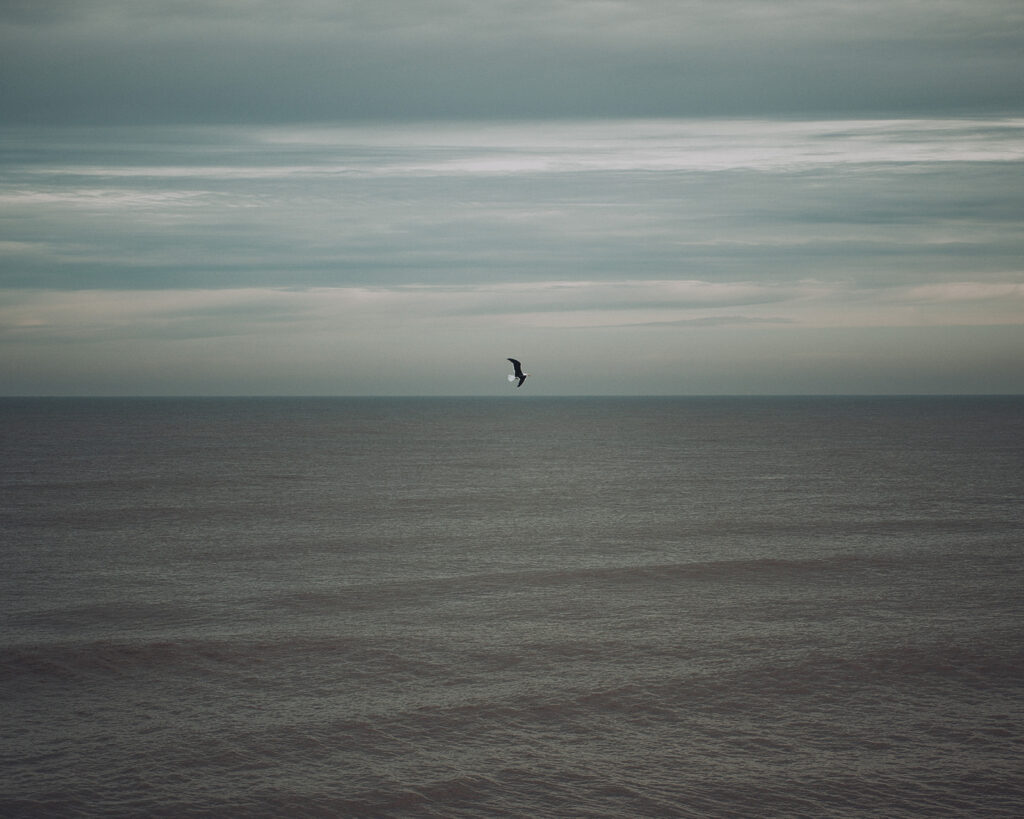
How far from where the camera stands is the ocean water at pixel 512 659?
77.5 feet

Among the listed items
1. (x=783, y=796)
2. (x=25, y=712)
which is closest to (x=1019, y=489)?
(x=783, y=796)

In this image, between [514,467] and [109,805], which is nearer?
[109,805]

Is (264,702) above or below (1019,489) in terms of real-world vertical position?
below

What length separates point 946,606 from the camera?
39.6m

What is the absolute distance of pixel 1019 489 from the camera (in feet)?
266

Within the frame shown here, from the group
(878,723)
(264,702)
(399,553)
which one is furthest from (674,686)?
(399,553)

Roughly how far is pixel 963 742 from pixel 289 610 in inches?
1031

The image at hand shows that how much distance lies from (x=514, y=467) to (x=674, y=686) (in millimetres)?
79803

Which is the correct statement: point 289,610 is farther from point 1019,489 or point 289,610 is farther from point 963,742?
point 1019,489

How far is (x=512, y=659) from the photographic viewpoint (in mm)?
32906

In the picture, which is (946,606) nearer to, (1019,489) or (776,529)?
(776,529)

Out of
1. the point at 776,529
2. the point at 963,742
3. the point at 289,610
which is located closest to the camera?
the point at 963,742

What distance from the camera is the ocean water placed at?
23609 millimetres

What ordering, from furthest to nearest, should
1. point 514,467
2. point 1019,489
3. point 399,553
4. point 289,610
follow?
point 514,467
point 1019,489
point 399,553
point 289,610
